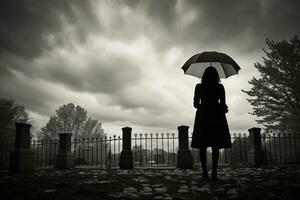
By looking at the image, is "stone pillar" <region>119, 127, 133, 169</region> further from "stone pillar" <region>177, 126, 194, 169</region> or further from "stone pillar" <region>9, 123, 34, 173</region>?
"stone pillar" <region>9, 123, 34, 173</region>

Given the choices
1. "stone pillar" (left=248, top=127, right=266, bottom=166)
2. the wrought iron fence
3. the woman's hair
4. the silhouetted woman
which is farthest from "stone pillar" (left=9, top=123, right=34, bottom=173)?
"stone pillar" (left=248, top=127, right=266, bottom=166)

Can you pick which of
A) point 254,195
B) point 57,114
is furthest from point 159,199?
point 57,114

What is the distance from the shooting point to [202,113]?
18.1 ft

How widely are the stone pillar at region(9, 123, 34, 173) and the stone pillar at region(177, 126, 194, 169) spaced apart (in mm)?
6399

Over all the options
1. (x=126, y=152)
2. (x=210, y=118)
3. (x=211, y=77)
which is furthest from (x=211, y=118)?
(x=126, y=152)

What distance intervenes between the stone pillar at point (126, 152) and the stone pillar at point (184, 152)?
2231mm

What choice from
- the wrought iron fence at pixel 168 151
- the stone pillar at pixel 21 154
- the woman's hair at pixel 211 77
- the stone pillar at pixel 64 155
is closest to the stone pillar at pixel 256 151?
the wrought iron fence at pixel 168 151

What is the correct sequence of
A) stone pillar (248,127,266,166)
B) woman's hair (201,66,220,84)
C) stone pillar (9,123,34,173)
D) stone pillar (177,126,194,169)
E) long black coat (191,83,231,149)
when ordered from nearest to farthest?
long black coat (191,83,231,149)
woman's hair (201,66,220,84)
stone pillar (9,123,34,173)
stone pillar (177,126,194,169)
stone pillar (248,127,266,166)

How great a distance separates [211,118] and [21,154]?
28.1ft

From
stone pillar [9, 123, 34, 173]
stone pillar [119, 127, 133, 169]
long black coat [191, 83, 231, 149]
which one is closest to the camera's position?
long black coat [191, 83, 231, 149]

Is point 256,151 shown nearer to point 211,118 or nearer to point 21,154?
point 211,118

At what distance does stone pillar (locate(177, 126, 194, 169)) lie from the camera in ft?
A: 35.4

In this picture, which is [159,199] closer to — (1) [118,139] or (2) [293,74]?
(1) [118,139]

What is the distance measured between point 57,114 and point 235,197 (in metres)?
33.8
